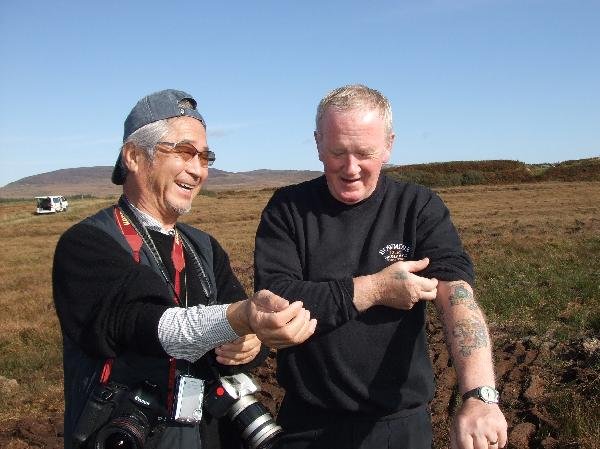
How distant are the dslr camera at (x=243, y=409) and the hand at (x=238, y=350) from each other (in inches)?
4.3

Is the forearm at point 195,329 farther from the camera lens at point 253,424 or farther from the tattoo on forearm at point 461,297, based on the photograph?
the tattoo on forearm at point 461,297

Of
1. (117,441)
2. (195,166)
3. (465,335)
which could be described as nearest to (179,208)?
(195,166)

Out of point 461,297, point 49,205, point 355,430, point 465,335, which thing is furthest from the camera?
point 49,205

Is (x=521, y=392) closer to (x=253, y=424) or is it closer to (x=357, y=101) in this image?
(x=253, y=424)

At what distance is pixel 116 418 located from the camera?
222cm

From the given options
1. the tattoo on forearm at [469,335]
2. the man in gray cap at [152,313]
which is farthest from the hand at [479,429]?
the man in gray cap at [152,313]

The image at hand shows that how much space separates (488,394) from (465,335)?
29 cm

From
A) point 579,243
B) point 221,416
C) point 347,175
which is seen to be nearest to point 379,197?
point 347,175

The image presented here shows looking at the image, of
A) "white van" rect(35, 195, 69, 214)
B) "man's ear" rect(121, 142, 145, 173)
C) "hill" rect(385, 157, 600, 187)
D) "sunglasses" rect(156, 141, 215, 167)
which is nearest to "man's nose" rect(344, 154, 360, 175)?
"sunglasses" rect(156, 141, 215, 167)

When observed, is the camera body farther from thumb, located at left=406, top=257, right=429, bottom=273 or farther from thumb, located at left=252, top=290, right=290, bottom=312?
thumb, located at left=406, top=257, right=429, bottom=273

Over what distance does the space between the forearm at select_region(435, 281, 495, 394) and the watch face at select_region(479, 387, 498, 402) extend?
1.9 inches

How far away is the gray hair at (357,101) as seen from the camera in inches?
97.3

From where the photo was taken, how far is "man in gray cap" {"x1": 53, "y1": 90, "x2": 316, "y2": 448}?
2.20m

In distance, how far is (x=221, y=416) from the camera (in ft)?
8.66
